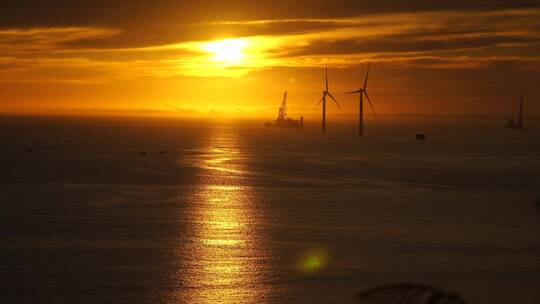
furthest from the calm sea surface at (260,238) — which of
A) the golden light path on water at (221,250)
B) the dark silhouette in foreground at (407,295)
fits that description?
the dark silhouette in foreground at (407,295)

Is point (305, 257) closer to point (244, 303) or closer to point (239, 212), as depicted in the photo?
point (244, 303)

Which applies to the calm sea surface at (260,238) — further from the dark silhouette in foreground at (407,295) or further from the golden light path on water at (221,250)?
the dark silhouette in foreground at (407,295)

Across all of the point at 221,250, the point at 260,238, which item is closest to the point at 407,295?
the point at 221,250

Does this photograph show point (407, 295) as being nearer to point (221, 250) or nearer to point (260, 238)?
point (221, 250)

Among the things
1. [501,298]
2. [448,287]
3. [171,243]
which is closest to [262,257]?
[171,243]

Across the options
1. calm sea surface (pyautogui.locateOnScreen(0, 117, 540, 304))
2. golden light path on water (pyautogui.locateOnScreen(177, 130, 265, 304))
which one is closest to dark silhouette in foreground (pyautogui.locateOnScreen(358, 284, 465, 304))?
calm sea surface (pyautogui.locateOnScreen(0, 117, 540, 304))

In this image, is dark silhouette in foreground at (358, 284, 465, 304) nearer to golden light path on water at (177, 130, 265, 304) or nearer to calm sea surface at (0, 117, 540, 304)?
calm sea surface at (0, 117, 540, 304)
